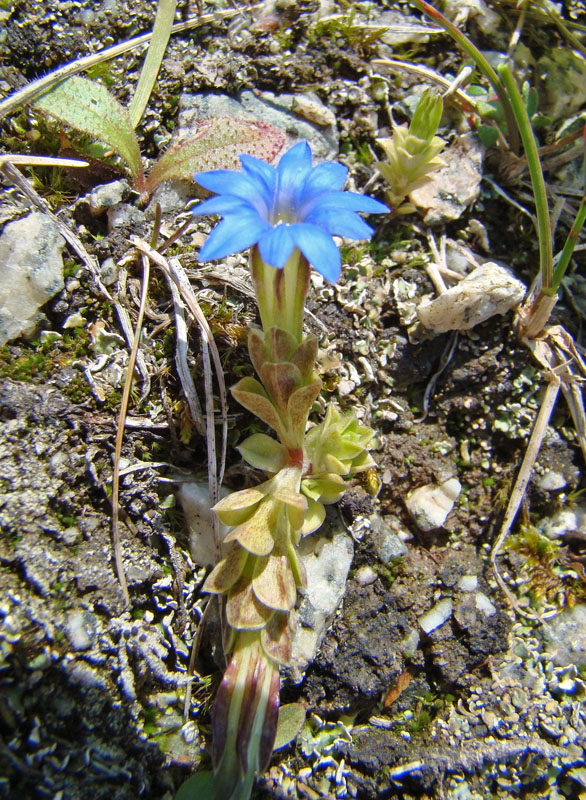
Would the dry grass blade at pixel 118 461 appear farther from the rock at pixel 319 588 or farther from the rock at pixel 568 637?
the rock at pixel 568 637

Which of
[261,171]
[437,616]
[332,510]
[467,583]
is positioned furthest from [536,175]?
[437,616]

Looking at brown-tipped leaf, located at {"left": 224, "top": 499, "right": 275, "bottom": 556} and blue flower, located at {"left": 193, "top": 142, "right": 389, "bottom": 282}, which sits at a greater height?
blue flower, located at {"left": 193, "top": 142, "right": 389, "bottom": 282}

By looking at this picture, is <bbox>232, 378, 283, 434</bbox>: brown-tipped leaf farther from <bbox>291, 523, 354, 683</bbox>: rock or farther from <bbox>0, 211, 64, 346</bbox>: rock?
<bbox>0, 211, 64, 346</bbox>: rock

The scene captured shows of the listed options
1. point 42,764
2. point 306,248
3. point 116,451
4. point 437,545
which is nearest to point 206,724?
point 42,764

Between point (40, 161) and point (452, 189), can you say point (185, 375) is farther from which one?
point (452, 189)

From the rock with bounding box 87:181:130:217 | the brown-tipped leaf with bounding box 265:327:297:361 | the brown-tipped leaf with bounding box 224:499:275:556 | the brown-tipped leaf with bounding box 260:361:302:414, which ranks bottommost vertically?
the brown-tipped leaf with bounding box 224:499:275:556

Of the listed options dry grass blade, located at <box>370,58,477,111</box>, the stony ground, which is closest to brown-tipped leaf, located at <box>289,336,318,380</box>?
the stony ground
